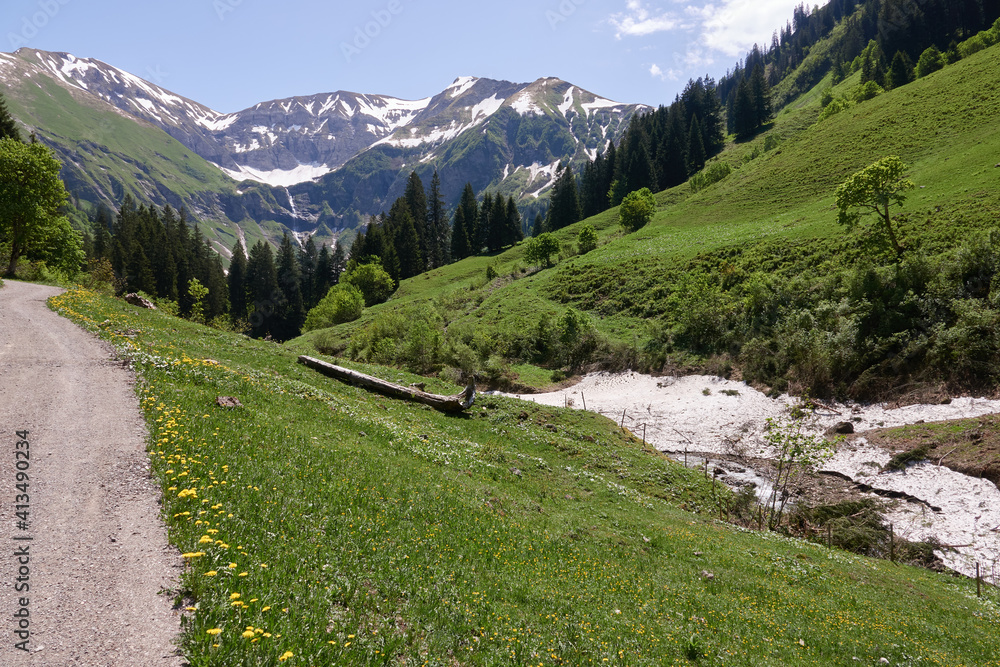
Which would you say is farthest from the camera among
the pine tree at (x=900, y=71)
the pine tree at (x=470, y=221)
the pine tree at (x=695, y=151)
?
the pine tree at (x=695, y=151)

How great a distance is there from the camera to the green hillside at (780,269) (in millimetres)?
31750

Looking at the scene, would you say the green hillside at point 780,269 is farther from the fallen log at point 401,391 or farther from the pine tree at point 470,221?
the pine tree at point 470,221

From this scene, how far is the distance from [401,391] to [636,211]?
7454cm

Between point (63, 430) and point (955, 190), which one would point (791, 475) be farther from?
point (955, 190)

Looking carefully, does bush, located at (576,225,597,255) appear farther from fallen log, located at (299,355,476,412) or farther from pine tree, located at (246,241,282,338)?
pine tree, located at (246,241,282,338)

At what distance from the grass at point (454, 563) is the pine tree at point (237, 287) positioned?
106m

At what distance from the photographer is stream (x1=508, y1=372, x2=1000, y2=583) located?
740 inches

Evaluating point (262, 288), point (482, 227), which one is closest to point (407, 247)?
point (482, 227)

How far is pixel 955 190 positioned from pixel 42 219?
3308 inches

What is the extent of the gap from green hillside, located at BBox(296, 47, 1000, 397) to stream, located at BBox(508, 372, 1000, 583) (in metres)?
2.29

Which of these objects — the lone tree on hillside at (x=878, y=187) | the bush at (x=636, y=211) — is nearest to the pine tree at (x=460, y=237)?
the bush at (x=636, y=211)

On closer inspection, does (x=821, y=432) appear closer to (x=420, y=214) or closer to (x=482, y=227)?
(x=482, y=227)

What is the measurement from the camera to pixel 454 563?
9.09 m

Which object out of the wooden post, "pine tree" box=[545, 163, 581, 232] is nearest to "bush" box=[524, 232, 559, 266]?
"pine tree" box=[545, 163, 581, 232]
